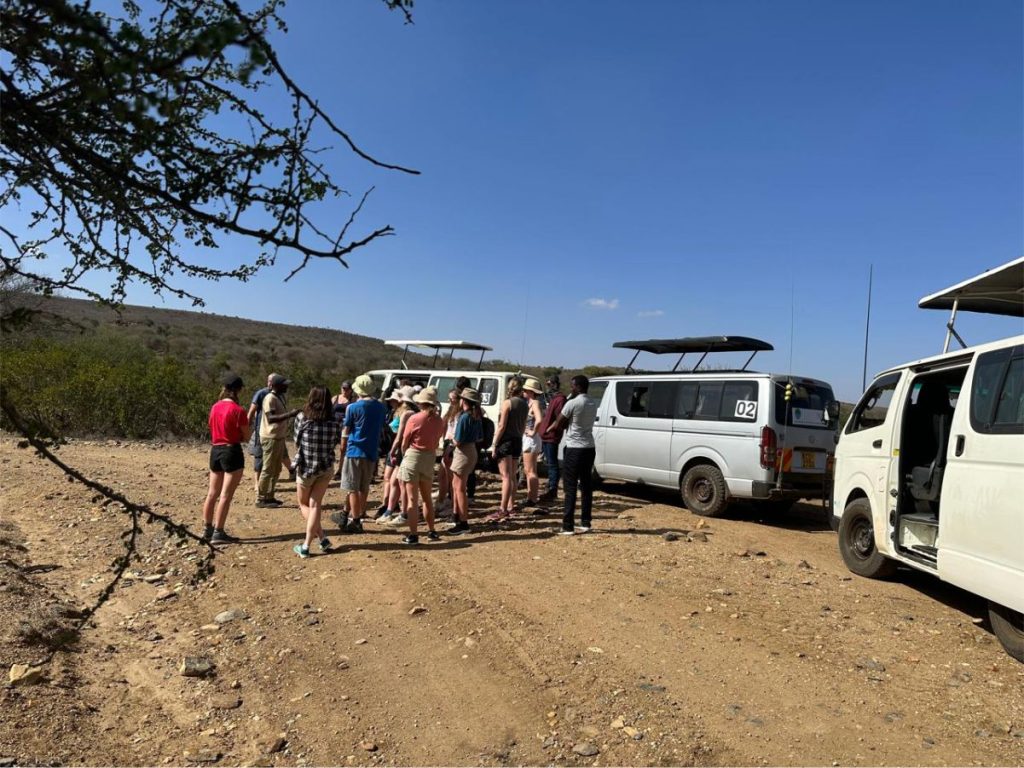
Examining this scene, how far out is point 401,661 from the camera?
423 centimetres

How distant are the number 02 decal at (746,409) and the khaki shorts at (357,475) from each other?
184 inches

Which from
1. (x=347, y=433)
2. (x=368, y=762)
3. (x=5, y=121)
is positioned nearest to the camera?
(x=5, y=121)

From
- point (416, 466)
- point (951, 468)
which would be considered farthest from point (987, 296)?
point (416, 466)

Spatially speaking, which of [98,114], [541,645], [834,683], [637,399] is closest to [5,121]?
[98,114]

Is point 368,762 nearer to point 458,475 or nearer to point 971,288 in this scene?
Answer: point 458,475

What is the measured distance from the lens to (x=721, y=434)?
28.7 feet

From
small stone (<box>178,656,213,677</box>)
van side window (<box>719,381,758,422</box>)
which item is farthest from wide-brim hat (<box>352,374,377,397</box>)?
van side window (<box>719,381,758,422</box>)

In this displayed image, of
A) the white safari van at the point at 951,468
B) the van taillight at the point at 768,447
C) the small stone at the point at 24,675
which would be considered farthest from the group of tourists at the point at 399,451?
the white safari van at the point at 951,468

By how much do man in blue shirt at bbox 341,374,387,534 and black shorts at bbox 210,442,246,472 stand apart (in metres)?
1.16

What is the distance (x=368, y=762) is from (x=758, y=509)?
7.78m

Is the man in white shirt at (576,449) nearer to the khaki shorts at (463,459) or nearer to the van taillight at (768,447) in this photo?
the khaki shorts at (463,459)

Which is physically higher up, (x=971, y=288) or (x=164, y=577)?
(x=971, y=288)

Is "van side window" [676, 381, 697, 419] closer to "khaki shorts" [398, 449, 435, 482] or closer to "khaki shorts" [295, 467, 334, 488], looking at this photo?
"khaki shorts" [398, 449, 435, 482]

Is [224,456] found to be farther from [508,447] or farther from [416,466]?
[508,447]
